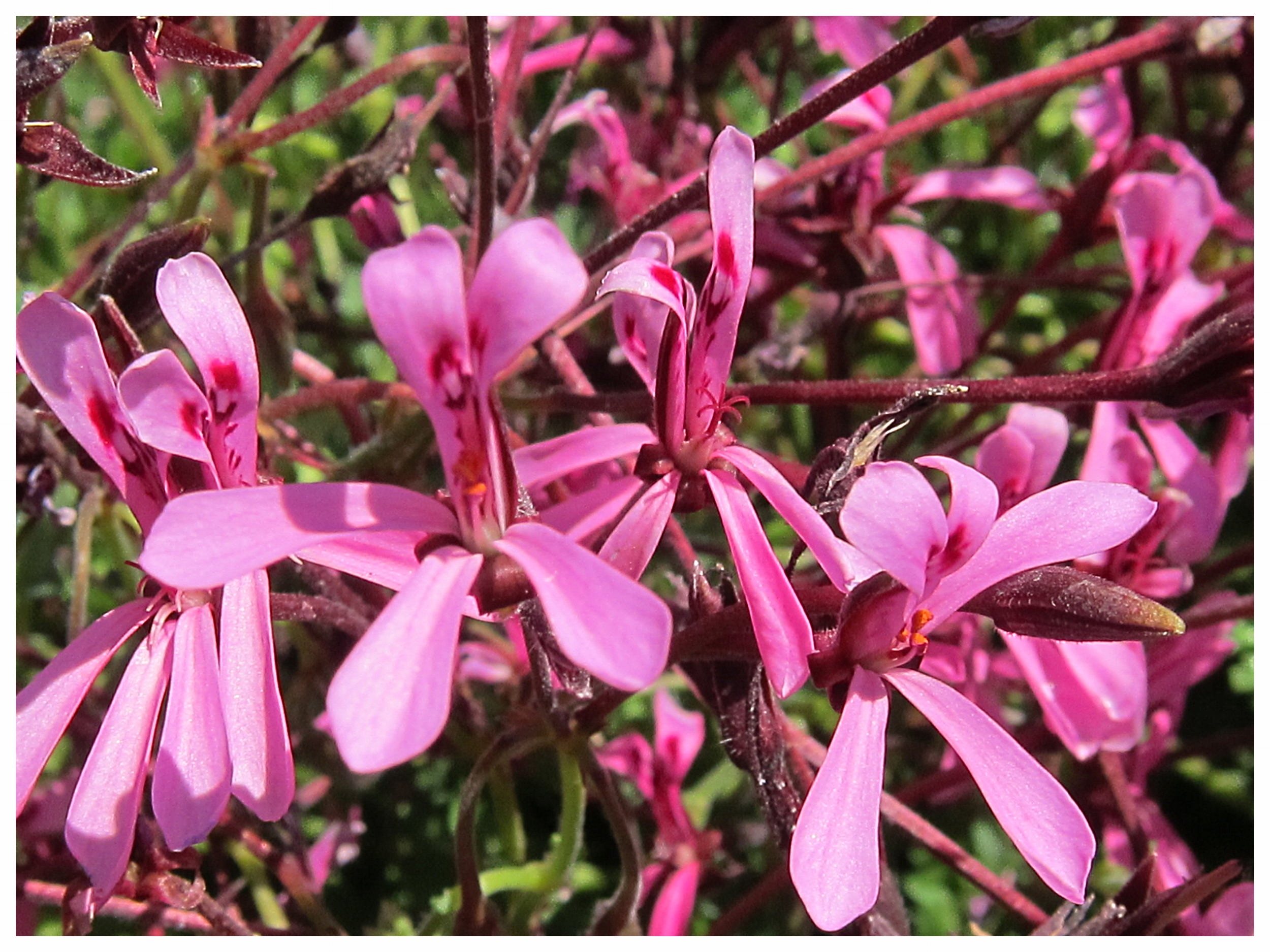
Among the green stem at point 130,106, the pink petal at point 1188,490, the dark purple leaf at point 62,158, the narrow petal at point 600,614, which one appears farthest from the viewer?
the green stem at point 130,106

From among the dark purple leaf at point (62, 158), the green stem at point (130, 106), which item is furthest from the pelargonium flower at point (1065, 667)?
the green stem at point (130, 106)

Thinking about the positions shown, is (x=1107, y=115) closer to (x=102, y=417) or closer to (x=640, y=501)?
(x=640, y=501)

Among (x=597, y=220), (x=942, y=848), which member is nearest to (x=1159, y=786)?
(x=942, y=848)

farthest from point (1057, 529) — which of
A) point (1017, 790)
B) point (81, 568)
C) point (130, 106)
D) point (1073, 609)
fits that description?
point (130, 106)

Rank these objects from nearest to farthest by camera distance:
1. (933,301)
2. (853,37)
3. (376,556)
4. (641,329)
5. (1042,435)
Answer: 1. (376,556)
2. (641,329)
3. (1042,435)
4. (933,301)
5. (853,37)

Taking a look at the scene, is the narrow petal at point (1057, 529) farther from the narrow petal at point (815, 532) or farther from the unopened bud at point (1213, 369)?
the unopened bud at point (1213, 369)
